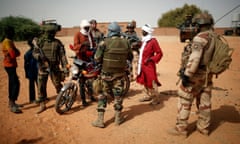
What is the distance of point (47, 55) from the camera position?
5.41 m

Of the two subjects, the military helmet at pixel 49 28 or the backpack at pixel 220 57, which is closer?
the backpack at pixel 220 57

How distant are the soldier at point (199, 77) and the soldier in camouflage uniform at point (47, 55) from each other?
307cm

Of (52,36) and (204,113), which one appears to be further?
(52,36)

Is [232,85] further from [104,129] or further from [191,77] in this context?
[104,129]

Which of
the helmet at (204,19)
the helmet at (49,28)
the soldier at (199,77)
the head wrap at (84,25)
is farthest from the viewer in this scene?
the head wrap at (84,25)

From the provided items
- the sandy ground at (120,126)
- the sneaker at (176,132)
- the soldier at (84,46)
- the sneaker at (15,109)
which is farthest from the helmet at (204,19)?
the sneaker at (15,109)

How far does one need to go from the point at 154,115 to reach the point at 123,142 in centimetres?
156

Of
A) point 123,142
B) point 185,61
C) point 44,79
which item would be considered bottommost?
point 123,142

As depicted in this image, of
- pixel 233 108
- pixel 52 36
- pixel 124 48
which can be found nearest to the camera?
pixel 124 48

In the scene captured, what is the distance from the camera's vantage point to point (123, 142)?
13.6 ft

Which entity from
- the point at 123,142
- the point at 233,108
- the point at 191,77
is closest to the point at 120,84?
the point at 123,142

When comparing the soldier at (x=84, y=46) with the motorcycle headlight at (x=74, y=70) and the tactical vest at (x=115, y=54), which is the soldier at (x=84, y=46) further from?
the tactical vest at (x=115, y=54)

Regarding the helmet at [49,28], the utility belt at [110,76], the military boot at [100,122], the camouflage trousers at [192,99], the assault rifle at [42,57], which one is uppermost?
the helmet at [49,28]

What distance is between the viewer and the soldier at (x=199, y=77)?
3.68 meters
